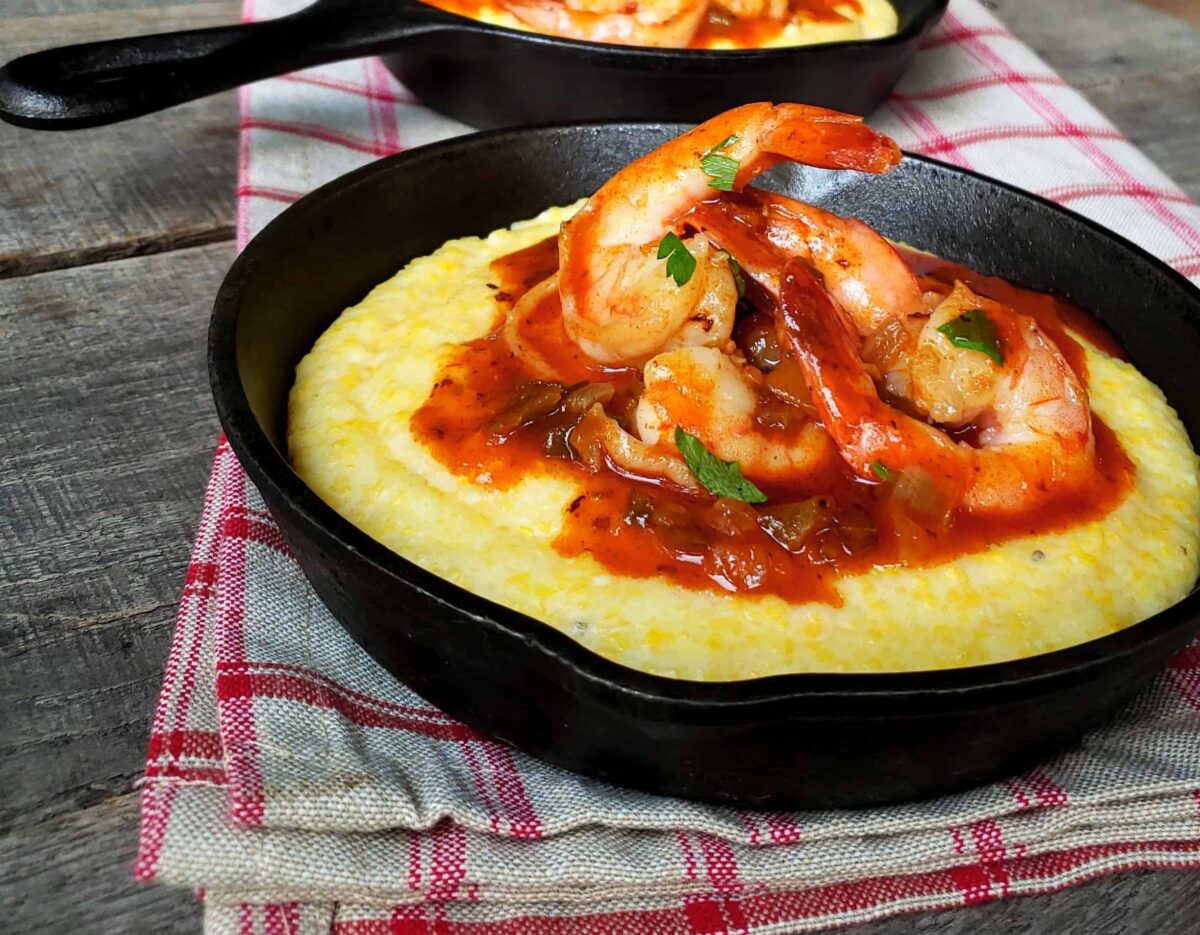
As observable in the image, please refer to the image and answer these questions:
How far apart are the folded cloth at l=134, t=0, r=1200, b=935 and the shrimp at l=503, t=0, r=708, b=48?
221 cm

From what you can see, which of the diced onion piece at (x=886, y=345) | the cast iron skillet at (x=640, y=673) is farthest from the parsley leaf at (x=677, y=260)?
the cast iron skillet at (x=640, y=673)

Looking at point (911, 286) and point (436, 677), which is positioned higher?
point (911, 286)

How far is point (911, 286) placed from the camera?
2438 millimetres

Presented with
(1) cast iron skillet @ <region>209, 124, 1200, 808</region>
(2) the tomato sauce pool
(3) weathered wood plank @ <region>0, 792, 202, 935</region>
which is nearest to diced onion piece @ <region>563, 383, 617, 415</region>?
(2) the tomato sauce pool

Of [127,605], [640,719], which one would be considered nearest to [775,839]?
[640,719]

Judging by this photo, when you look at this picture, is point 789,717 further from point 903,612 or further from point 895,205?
point 895,205

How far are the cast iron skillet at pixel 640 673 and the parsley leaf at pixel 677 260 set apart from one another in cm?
67

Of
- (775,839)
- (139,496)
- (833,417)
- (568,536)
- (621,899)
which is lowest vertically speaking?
(139,496)

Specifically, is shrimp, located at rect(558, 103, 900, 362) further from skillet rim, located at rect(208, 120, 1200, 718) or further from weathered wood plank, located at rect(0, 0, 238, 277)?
weathered wood plank, located at rect(0, 0, 238, 277)

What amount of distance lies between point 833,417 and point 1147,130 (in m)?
3.66

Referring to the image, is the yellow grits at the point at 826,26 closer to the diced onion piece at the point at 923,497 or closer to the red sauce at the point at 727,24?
the red sauce at the point at 727,24

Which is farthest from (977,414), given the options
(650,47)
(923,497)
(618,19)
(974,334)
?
(618,19)

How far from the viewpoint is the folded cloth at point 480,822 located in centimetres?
185

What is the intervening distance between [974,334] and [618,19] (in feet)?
6.74
